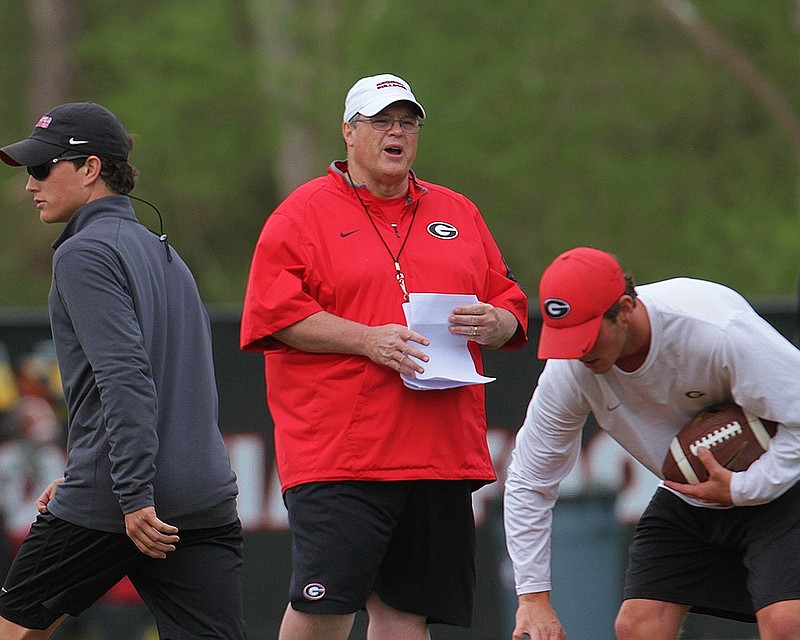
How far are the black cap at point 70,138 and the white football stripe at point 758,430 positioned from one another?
2.16 metres

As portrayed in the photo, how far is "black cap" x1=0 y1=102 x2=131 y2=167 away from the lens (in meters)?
4.16

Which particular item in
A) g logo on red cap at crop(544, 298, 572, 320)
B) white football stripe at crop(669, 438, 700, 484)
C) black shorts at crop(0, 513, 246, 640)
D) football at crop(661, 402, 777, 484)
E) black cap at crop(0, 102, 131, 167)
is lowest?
black shorts at crop(0, 513, 246, 640)

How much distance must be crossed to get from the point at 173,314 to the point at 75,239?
388mm

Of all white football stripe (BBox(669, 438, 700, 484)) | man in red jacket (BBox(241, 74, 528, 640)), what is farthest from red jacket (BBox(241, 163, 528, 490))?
white football stripe (BBox(669, 438, 700, 484))

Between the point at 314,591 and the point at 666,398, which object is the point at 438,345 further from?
the point at 314,591

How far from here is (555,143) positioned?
668 inches

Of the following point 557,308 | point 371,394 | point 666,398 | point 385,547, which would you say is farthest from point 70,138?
point 666,398

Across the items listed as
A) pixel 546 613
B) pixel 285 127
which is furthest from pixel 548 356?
pixel 285 127

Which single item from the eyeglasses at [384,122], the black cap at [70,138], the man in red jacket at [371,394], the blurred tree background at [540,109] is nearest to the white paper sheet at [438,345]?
the man in red jacket at [371,394]

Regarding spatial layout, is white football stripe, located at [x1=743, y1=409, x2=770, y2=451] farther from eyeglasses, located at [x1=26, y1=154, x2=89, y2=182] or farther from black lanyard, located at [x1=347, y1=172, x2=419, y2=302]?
eyeglasses, located at [x1=26, y1=154, x2=89, y2=182]

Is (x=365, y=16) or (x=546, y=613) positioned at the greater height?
(x=365, y=16)

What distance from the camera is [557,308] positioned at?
3846 mm

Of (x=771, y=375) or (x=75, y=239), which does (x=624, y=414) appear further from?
(x=75, y=239)

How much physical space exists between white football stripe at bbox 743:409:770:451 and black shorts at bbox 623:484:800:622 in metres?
0.26
